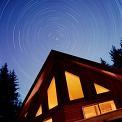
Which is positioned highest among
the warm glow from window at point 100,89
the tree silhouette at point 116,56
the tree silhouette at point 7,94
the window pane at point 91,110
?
the tree silhouette at point 116,56

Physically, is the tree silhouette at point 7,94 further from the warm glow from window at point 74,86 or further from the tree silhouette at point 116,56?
the tree silhouette at point 116,56

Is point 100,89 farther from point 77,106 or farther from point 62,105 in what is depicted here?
point 62,105

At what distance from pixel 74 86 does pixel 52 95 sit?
1.93m

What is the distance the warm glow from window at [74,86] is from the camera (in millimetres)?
11401

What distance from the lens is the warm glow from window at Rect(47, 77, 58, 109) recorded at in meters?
12.2

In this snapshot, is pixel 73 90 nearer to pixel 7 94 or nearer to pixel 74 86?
pixel 74 86

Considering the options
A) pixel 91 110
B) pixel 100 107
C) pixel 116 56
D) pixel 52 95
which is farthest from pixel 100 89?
pixel 116 56

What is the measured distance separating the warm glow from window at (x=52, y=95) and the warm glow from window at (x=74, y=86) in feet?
4.18

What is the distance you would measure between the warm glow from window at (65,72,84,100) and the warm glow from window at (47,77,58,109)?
1.27 metres

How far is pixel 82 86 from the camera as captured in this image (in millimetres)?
11570

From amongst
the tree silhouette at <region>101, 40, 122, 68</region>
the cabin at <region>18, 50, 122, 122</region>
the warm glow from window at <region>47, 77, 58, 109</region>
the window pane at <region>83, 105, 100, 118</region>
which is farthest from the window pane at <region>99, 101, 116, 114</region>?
the tree silhouette at <region>101, 40, 122, 68</region>

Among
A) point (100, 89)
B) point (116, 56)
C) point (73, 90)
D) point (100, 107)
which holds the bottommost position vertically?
point (100, 107)

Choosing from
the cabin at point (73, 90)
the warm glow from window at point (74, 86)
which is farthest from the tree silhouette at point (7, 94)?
the warm glow from window at point (74, 86)

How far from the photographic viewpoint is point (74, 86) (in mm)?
11859
